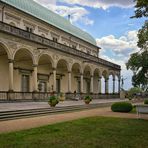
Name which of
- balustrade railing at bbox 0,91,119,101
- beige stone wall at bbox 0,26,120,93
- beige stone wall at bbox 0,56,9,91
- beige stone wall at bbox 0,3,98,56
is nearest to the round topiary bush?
balustrade railing at bbox 0,91,119,101

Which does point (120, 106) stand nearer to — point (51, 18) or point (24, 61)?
point (24, 61)

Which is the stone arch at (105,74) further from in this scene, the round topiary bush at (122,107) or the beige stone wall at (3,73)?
the round topiary bush at (122,107)

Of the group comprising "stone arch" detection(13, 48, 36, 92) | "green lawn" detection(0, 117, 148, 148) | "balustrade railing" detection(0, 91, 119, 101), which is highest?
"stone arch" detection(13, 48, 36, 92)

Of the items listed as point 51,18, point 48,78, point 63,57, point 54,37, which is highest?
point 51,18

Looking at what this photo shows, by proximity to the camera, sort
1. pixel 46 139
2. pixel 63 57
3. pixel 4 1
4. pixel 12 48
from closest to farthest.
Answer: pixel 46 139 < pixel 12 48 < pixel 4 1 < pixel 63 57

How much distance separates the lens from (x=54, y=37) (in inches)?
1731

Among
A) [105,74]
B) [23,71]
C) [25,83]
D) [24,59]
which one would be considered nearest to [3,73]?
[23,71]

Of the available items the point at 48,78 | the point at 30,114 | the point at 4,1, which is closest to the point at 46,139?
the point at 30,114

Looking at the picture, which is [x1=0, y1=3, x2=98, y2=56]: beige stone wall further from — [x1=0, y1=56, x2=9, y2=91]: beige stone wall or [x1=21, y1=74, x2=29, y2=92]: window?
[x1=21, y1=74, x2=29, y2=92]: window

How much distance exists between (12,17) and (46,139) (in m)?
26.8

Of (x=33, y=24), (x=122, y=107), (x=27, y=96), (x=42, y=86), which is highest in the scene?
(x=33, y=24)

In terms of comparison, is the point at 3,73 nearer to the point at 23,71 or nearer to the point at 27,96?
the point at 23,71

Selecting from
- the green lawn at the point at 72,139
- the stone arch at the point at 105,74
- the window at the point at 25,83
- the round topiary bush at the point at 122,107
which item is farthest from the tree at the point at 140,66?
the stone arch at the point at 105,74

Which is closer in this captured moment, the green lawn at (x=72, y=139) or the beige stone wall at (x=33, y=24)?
the green lawn at (x=72, y=139)
